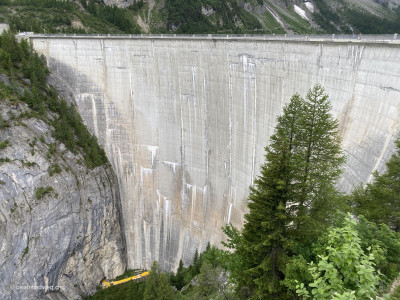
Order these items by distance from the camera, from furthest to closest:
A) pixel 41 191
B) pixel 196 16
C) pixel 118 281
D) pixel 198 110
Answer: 1. pixel 196 16
2. pixel 118 281
3. pixel 198 110
4. pixel 41 191

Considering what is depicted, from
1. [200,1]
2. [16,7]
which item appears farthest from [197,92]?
[200,1]

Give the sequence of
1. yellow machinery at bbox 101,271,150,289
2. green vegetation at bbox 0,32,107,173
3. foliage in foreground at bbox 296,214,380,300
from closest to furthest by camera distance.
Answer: foliage in foreground at bbox 296,214,380,300 < green vegetation at bbox 0,32,107,173 < yellow machinery at bbox 101,271,150,289

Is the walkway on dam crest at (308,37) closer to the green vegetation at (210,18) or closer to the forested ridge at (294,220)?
the forested ridge at (294,220)

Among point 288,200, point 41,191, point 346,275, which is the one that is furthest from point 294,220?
point 41,191

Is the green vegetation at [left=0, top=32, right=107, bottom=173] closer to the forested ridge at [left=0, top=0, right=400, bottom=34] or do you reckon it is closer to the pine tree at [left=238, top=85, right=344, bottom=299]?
the forested ridge at [left=0, top=0, right=400, bottom=34]

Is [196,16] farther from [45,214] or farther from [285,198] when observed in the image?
[285,198]

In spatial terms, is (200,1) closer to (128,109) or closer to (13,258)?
(128,109)

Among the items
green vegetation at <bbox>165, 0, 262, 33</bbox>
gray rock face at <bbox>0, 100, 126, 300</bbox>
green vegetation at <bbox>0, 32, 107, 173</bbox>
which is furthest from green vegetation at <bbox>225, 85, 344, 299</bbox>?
green vegetation at <bbox>165, 0, 262, 33</bbox>
